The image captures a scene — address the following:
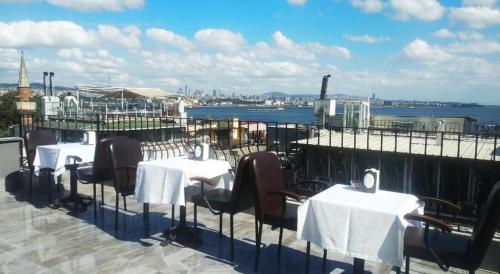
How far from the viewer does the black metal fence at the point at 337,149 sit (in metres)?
5.02

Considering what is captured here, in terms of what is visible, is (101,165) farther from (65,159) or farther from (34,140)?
(34,140)

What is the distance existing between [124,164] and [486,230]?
393cm

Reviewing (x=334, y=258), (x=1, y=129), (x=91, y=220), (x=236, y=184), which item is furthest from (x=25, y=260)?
(x=1, y=129)

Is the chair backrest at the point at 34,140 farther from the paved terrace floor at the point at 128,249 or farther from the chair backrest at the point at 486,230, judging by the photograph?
the chair backrest at the point at 486,230

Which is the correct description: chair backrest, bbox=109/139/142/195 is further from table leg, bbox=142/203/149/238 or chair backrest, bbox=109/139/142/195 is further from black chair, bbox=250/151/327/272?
black chair, bbox=250/151/327/272

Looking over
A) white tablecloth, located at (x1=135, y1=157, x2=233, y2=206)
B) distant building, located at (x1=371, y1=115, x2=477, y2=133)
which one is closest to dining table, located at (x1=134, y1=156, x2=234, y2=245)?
white tablecloth, located at (x1=135, y1=157, x2=233, y2=206)

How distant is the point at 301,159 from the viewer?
637 cm

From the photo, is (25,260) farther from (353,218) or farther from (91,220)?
(353,218)

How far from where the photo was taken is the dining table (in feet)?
13.3

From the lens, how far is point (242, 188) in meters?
3.62

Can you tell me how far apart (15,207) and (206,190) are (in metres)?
3.26

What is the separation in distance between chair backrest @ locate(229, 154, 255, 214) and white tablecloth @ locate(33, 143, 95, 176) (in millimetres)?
2987

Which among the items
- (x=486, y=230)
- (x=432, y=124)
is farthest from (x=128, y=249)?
(x=432, y=124)

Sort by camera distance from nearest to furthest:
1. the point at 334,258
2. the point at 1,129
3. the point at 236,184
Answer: the point at 236,184 → the point at 334,258 → the point at 1,129
